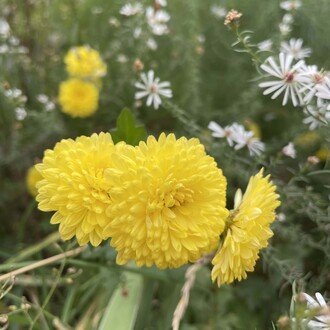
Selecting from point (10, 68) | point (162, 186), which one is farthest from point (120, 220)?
point (10, 68)

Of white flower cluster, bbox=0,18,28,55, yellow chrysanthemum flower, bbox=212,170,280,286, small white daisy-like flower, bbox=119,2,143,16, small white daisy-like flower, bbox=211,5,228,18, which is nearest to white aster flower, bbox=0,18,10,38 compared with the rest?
white flower cluster, bbox=0,18,28,55

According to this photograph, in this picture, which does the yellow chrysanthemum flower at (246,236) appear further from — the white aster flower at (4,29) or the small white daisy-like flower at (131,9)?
the white aster flower at (4,29)

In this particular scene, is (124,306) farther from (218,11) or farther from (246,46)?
(218,11)

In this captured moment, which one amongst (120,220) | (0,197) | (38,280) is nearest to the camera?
(120,220)

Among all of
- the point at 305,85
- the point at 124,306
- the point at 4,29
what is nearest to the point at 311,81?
the point at 305,85

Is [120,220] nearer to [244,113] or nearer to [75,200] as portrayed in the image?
[75,200]

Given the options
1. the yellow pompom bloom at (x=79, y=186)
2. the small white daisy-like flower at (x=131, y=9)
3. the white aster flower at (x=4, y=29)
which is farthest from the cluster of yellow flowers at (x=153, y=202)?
the white aster flower at (x=4, y=29)
